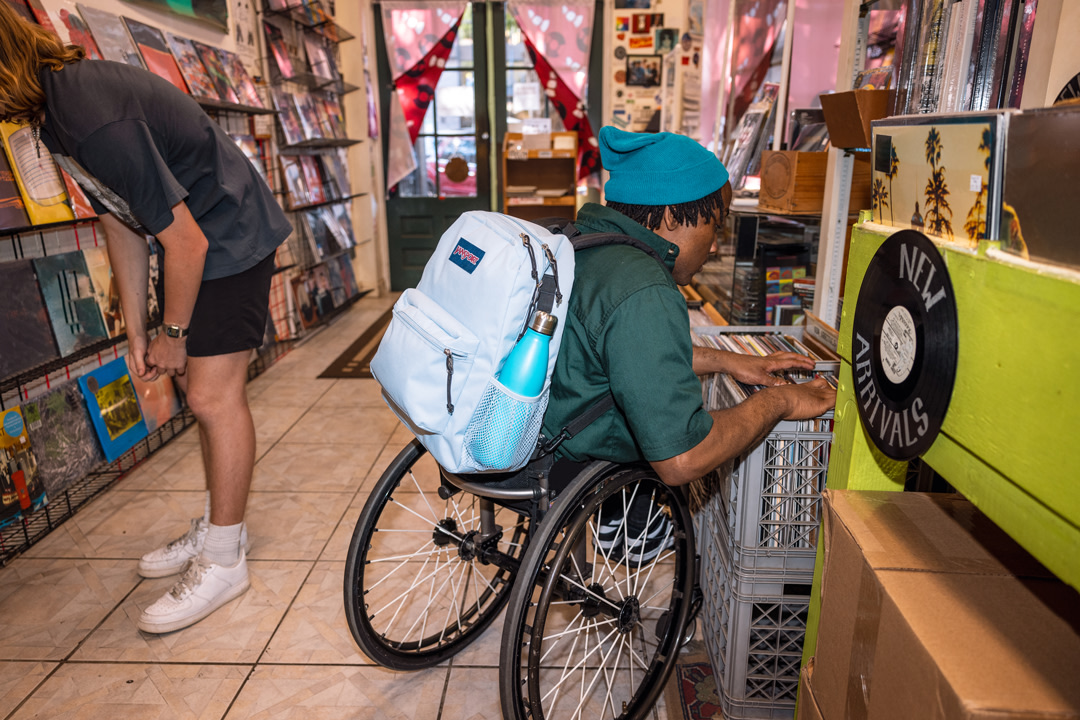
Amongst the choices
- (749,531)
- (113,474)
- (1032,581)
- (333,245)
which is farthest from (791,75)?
(333,245)

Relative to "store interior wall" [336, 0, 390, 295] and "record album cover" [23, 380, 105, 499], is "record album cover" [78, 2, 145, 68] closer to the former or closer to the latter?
"record album cover" [23, 380, 105, 499]

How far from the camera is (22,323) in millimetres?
2102

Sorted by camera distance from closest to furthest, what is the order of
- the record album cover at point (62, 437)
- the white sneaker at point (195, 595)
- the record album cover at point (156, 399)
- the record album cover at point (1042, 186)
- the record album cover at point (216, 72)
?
1. the record album cover at point (1042, 186)
2. the white sneaker at point (195, 595)
3. the record album cover at point (62, 437)
4. the record album cover at point (156, 399)
5. the record album cover at point (216, 72)

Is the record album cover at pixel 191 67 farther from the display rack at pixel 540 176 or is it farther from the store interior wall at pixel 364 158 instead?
the store interior wall at pixel 364 158

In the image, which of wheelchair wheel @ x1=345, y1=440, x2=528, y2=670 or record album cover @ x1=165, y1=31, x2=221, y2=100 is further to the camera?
record album cover @ x1=165, y1=31, x2=221, y2=100

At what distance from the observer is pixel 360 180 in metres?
5.61

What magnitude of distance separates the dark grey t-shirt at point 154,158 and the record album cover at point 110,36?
43.3 inches

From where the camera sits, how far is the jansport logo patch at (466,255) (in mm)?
1101

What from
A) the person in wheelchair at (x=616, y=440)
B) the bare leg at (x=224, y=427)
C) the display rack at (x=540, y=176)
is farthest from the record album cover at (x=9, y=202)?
the display rack at (x=540, y=176)

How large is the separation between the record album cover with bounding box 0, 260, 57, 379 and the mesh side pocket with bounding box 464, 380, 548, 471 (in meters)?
1.70

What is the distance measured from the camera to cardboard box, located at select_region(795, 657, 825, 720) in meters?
0.91

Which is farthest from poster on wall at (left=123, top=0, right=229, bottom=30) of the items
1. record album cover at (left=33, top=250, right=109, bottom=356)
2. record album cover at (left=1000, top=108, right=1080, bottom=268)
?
record album cover at (left=1000, top=108, right=1080, bottom=268)

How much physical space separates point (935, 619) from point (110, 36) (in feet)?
10.0

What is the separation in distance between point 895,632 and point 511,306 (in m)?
0.64
